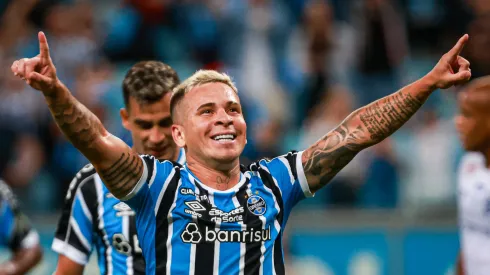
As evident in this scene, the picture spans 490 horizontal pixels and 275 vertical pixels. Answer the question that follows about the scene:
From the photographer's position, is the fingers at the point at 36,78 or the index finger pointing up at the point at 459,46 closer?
the fingers at the point at 36,78

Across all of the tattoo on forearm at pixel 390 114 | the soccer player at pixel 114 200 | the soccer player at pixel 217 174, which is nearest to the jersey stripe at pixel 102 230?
the soccer player at pixel 114 200

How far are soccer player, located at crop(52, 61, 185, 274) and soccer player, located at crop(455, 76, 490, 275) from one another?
1.86m

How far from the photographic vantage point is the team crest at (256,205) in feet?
12.7

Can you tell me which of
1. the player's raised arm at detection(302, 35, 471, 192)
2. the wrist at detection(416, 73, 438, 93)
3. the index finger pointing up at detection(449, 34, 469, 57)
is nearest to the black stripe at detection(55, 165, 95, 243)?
the player's raised arm at detection(302, 35, 471, 192)

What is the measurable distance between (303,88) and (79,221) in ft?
19.1

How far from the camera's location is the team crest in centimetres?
386

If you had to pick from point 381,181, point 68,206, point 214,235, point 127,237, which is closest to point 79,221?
point 68,206

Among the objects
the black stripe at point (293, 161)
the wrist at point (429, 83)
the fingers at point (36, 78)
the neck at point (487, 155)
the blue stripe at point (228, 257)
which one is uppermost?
the neck at point (487, 155)

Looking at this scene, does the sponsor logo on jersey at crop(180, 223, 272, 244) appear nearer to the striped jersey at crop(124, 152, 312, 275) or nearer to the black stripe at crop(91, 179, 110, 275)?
the striped jersey at crop(124, 152, 312, 275)

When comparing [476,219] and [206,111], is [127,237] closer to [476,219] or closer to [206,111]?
[206,111]

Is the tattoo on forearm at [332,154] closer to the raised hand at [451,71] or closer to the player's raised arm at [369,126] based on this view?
the player's raised arm at [369,126]

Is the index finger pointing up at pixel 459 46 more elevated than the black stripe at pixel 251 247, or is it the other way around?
the index finger pointing up at pixel 459 46

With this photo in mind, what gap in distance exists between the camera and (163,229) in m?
3.74

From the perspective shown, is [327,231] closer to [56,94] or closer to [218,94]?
[218,94]
